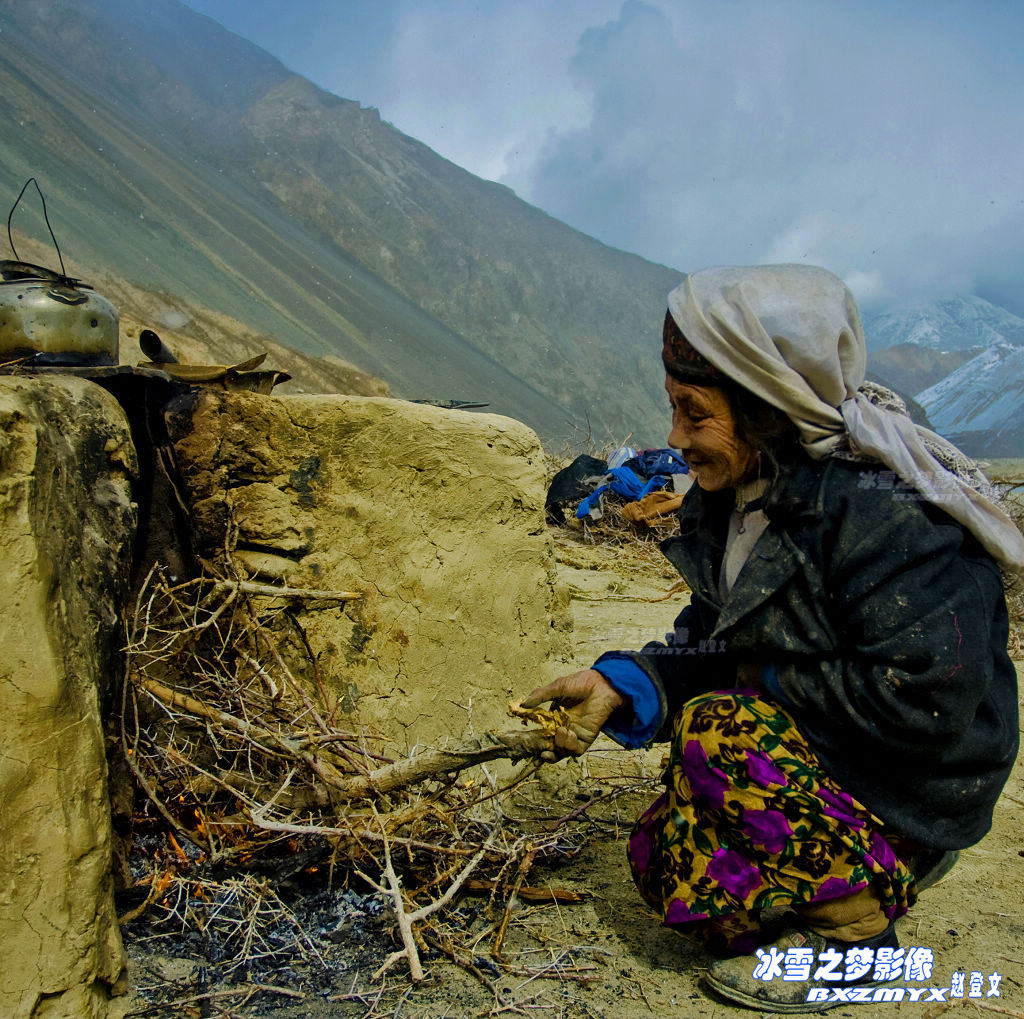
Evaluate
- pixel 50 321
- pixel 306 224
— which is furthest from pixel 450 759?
pixel 306 224

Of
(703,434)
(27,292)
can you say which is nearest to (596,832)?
(703,434)

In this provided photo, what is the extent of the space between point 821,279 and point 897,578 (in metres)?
0.57

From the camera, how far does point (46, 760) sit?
144 centimetres

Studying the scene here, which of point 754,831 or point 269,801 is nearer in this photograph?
point 754,831

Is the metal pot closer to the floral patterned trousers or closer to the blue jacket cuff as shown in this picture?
the blue jacket cuff

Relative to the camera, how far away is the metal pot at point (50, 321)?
2.68 meters

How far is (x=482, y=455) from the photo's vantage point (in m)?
2.68

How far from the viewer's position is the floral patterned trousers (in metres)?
1.55

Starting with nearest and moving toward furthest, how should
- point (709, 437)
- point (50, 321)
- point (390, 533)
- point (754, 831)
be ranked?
point (754, 831) < point (709, 437) < point (390, 533) < point (50, 321)

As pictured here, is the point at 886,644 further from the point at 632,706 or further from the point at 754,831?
the point at 632,706

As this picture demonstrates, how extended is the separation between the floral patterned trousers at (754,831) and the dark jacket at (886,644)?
7cm

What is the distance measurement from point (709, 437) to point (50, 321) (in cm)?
217

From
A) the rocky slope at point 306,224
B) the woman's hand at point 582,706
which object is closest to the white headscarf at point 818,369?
the woman's hand at point 582,706

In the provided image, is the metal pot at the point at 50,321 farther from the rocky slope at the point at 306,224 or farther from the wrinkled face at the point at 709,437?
the rocky slope at the point at 306,224
